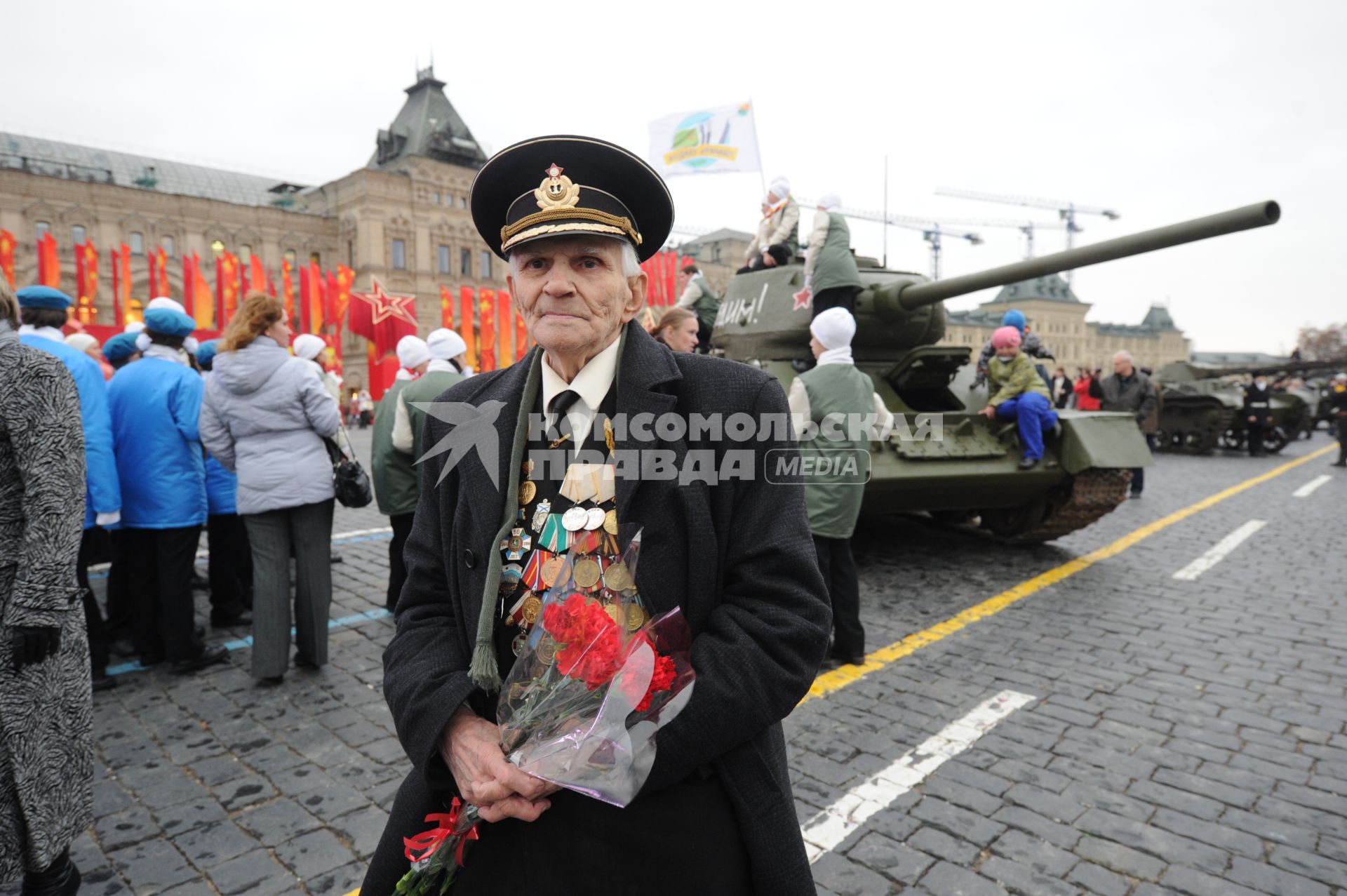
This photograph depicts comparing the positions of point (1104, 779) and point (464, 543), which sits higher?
point (464, 543)

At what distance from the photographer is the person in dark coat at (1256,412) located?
17031 millimetres

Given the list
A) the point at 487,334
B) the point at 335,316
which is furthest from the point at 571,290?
the point at 487,334

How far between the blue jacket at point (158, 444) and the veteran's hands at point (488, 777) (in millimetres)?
3813

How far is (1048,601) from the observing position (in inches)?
227

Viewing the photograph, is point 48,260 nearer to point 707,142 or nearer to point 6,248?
point 6,248

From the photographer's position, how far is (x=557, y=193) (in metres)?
1.50

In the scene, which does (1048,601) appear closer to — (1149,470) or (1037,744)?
(1037,744)

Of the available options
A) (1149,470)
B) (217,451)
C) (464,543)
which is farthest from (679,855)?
(1149,470)

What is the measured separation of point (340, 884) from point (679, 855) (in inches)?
68.4

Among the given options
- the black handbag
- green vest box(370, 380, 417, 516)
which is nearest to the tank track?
green vest box(370, 380, 417, 516)

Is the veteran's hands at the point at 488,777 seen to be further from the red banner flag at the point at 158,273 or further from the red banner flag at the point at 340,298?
the red banner flag at the point at 340,298

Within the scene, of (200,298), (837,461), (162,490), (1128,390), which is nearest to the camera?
(162,490)

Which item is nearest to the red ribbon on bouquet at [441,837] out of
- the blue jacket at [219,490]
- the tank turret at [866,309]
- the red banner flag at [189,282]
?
the blue jacket at [219,490]

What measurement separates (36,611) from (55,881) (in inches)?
32.9
